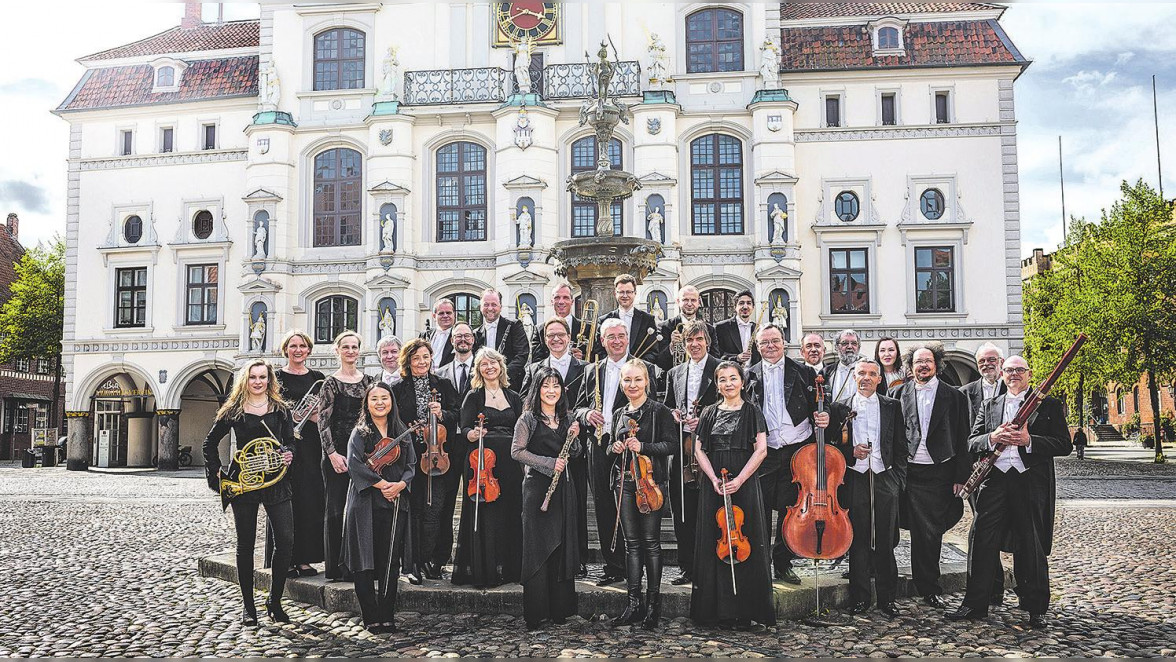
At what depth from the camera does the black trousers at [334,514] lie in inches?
296

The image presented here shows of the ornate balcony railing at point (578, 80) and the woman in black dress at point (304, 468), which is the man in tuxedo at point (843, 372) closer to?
the woman in black dress at point (304, 468)

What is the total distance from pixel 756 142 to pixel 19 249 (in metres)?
37.8

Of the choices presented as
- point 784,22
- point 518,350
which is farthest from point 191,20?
point 518,350

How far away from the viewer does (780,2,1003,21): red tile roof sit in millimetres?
29688

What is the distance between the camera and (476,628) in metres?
6.72

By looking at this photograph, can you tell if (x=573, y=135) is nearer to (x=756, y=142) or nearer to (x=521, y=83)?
(x=521, y=83)

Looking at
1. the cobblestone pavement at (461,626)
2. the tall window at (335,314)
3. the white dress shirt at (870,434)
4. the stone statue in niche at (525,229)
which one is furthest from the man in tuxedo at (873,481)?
the tall window at (335,314)

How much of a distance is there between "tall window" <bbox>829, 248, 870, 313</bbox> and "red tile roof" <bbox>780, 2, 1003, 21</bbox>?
7142mm

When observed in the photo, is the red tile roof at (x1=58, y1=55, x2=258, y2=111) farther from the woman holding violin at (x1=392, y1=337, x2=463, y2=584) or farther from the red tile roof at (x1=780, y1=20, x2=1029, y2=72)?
the woman holding violin at (x1=392, y1=337, x2=463, y2=584)

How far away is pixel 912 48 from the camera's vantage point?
95.6 feet

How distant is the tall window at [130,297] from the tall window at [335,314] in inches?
230

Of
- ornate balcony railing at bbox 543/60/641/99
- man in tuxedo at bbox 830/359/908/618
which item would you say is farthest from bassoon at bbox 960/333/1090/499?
ornate balcony railing at bbox 543/60/641/99

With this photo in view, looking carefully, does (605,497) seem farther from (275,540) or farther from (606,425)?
(275,540)

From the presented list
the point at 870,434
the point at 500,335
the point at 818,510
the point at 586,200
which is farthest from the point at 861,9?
the point at 818,510
